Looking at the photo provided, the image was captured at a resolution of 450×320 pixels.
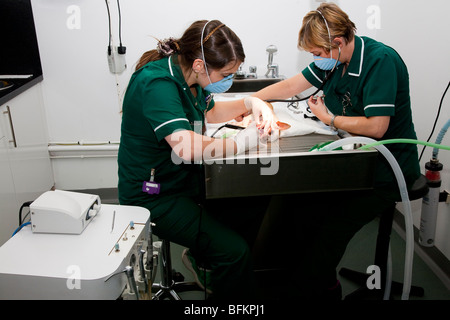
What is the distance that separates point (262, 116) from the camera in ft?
5.05

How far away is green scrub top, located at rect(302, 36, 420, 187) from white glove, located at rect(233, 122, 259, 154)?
419mm

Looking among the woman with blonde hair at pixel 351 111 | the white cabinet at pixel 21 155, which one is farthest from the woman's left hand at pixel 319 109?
the white cabinet at pixel 21 155

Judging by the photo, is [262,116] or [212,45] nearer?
[212,45]

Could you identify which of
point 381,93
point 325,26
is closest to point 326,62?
point 325,26

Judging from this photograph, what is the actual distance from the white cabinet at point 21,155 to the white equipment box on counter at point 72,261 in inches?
39.4

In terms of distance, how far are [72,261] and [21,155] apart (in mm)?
1385

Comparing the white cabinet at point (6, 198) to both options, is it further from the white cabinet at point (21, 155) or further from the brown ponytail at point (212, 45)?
the brown ponytail at point (212, 45)

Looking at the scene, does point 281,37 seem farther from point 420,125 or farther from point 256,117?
point 256,117

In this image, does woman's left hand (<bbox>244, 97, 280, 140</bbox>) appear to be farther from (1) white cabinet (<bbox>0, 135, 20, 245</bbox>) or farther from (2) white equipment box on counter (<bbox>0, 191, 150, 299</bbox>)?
(1) white cabinet (<bbox>0, 135, 20, 245</bbox>)

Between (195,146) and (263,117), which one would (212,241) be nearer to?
(195,146)

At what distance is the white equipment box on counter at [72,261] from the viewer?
1.03 m

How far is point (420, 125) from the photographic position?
2.14m
